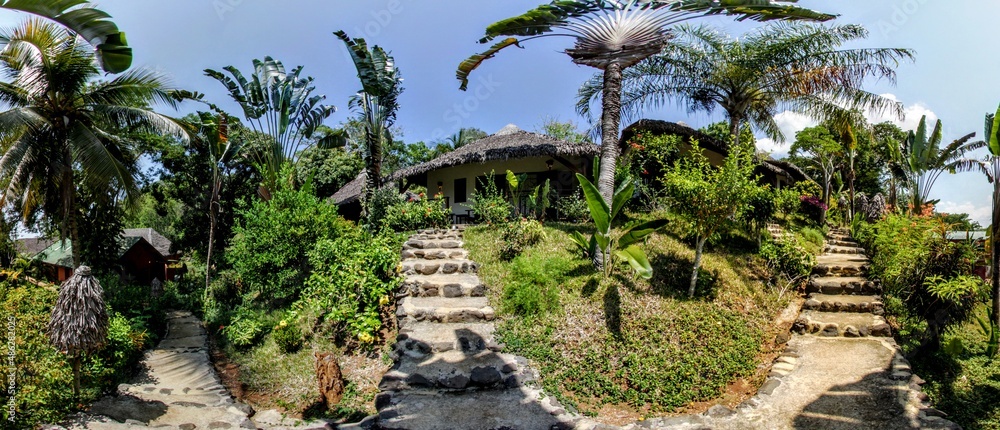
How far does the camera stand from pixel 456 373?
592cm

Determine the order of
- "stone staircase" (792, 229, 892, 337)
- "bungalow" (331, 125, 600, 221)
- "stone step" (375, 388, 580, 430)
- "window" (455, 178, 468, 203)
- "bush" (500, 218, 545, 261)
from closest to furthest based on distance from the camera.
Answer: "stone step" (375, 388, 580, 430) → "stone staircase" (792, 229, 892, 337) → "bush" (500, 218, 545, 261) → "bungalow" (331, 125, 600, 221) → "window" (455, 178, 468, 203)

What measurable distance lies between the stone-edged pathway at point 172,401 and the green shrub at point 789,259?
28.8ft

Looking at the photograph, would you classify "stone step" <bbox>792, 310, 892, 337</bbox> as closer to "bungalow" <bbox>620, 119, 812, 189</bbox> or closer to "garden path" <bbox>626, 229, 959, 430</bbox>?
"garden path" <bbox>626, 229, 959, 430</bbox>

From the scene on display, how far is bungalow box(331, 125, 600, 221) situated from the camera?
12844 mm

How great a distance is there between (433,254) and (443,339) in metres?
3.12

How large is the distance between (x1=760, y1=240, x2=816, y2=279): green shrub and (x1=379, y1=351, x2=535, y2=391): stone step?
5297mm

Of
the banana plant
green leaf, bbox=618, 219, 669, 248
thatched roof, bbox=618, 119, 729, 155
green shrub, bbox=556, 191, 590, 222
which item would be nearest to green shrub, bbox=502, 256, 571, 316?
the banana plant

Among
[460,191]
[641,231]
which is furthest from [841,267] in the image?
[460,191]

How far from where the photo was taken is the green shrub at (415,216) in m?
11.4

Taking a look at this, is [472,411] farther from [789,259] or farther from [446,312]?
[789,259]

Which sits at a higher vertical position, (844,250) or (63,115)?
(63,115)

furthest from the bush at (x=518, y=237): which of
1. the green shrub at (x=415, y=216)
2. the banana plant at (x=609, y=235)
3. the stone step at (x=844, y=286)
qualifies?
the stone step at (x=844, y=286)

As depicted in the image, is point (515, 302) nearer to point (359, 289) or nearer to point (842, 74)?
point (359, 289)

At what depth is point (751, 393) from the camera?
217 inches
